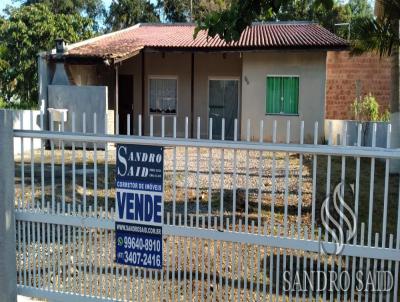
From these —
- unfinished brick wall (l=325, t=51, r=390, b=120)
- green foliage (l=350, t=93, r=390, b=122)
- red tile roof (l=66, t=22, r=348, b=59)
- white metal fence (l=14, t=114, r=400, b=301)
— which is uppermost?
red tile roof (l=66, t=22, r=348, b=59)

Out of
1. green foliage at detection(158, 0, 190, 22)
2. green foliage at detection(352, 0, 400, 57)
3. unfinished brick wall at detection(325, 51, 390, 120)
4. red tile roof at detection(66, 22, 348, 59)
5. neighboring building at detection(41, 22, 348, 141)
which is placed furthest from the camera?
green foliage at detection(158, 0, 190, 22)

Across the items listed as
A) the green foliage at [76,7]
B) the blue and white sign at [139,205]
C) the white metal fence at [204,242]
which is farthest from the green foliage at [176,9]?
the blue and white sign at [139,205]

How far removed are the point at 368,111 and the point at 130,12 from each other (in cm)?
2534

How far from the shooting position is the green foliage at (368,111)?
634 inches

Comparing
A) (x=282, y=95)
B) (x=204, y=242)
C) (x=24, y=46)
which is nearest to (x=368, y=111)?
(x=282, y=95)

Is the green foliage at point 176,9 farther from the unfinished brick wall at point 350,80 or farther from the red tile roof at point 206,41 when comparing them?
the unfinished brick wall at point 350,80

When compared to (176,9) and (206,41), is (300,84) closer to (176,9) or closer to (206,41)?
(206,41)

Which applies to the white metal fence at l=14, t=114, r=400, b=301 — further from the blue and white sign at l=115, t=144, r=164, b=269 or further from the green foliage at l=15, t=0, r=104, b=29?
the green foliage at l=15, t=0, r=104, b=29

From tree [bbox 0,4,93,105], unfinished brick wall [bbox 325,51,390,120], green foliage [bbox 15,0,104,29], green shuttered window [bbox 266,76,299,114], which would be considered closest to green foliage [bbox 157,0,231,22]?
green foliage [bbox 15,0,104,29]

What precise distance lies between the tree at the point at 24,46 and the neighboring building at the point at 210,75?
19.3ft

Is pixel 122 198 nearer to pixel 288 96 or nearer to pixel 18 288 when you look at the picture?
pixel 18 288

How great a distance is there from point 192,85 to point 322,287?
1497cm

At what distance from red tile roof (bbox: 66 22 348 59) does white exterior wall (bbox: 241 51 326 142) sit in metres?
0.49

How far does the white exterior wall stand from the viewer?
52.5ft
